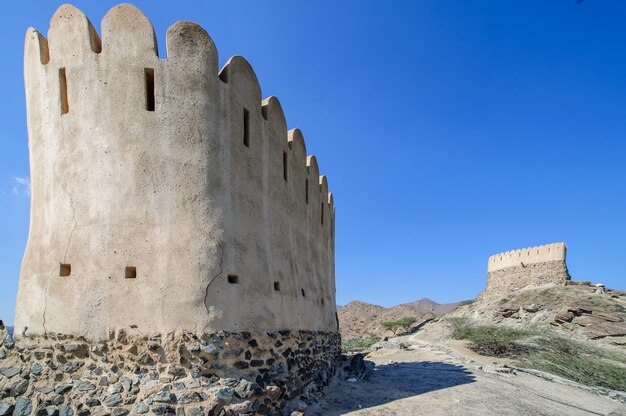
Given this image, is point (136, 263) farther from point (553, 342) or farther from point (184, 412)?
point (553, 342)

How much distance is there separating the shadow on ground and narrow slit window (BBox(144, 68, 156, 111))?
6.27 metres

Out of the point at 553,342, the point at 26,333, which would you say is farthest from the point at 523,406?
the point at 553,342

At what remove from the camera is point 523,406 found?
26.9ft

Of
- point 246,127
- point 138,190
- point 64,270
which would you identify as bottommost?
point 64,270

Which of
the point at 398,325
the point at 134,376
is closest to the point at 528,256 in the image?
the point at 398,325

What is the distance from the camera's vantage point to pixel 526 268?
28.8m

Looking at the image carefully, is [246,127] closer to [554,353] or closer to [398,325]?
[554,353]

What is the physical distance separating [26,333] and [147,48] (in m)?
5.17

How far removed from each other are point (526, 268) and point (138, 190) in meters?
30.0

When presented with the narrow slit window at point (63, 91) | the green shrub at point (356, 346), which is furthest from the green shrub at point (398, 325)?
the narrow slit window at point (63, 91)

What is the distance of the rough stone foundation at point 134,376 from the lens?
210 inches

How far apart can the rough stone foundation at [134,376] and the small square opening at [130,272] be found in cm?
83

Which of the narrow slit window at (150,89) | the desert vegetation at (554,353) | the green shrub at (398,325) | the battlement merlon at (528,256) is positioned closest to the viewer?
the narrow slit window at (150,89)

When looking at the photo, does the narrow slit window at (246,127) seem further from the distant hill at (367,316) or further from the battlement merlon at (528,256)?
the distant hill at (367,316)
